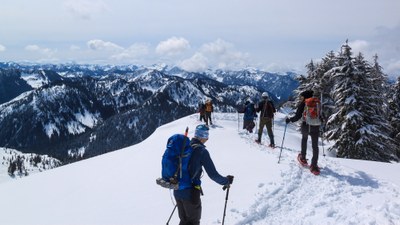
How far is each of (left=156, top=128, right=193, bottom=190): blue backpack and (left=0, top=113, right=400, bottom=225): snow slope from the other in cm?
194

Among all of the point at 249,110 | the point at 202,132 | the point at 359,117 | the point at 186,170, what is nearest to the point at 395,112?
the point at 359,117

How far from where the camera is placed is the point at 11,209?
1230 centimetres

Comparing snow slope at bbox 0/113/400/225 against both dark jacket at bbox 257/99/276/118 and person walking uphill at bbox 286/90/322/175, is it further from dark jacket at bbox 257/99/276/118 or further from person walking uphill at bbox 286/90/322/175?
dark jacket at bbox 257/99/276/118

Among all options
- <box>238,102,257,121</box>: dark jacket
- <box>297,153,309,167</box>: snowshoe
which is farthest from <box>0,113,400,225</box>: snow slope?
<box>238,102,257,121</box>: dark jacket

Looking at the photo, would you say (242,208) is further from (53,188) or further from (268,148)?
(53,188)

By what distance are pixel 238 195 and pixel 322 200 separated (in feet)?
7.96

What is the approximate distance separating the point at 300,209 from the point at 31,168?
21803 centimetres

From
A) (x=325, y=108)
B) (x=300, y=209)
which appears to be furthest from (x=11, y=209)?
(x=325, y=108)

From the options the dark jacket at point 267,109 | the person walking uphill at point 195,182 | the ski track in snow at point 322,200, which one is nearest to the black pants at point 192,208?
the person walking uphill at point 195,182

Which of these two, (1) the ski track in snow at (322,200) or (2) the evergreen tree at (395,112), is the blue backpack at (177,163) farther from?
(2) the evergreen tree at (395,112)

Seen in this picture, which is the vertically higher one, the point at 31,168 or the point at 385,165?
the point at 385,165

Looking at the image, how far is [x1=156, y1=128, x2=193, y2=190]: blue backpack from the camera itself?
611cm

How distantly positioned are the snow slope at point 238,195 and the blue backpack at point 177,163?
1.94m

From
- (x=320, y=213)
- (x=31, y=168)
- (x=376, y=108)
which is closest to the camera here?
(x=320, y=213)
